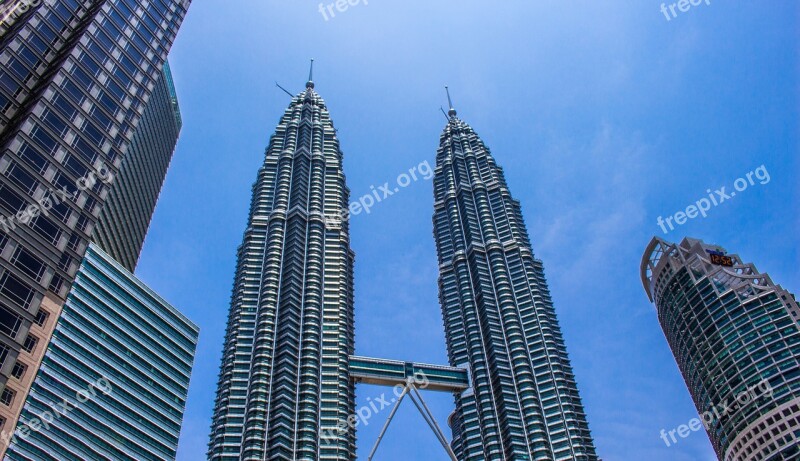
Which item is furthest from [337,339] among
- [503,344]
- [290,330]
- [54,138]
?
[54,138]

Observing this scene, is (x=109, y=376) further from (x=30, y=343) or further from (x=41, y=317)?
(x=30, y=343)

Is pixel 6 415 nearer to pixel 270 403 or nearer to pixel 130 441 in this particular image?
pixel 130 441

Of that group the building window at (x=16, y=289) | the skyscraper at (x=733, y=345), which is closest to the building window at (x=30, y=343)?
the building window at (x=16, y=289)

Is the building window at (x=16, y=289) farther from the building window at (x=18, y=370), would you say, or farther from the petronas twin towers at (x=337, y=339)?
the petronas twin towers at (x=337, y=339)

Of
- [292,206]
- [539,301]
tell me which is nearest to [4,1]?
[292,206]

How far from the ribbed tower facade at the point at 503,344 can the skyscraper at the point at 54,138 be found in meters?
101

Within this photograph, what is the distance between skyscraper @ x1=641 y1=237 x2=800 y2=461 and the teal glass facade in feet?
373

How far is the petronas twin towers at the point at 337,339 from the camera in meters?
136

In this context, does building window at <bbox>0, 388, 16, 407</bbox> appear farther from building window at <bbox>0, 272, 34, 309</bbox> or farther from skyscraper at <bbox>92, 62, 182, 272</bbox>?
skyscraper at <bbox>92, 62, 182, 272</bbox>

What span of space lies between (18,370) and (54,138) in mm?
19483

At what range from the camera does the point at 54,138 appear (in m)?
60.3

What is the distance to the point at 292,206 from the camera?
179 m

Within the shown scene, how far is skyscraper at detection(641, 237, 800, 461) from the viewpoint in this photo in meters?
146

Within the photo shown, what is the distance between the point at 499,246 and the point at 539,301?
67.7ft
